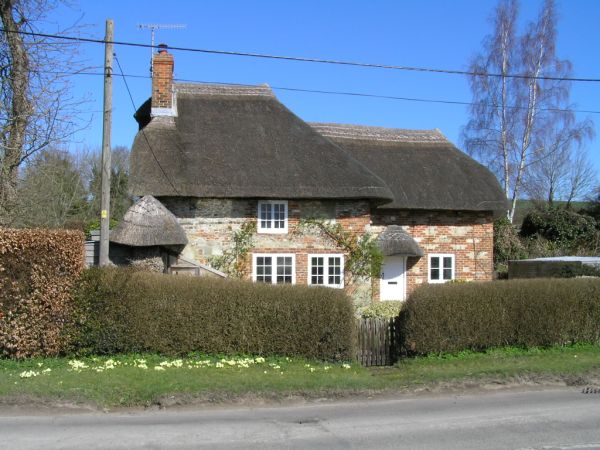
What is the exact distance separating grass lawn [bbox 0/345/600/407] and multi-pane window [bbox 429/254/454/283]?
34.8 ft

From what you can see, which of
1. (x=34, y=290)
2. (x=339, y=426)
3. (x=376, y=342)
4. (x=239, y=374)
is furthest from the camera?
(x=376, y=342)

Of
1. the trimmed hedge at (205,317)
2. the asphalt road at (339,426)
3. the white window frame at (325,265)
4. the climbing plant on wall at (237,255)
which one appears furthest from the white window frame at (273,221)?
the asphalt road at (339,426)

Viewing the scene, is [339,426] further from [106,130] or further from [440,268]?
[440,268]

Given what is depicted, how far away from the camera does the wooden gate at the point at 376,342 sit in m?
12.7

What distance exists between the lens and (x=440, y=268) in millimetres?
23531

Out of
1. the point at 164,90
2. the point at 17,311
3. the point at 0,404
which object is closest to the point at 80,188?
the point at 164,90

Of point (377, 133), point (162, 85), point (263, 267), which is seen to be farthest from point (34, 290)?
point (377, 133)

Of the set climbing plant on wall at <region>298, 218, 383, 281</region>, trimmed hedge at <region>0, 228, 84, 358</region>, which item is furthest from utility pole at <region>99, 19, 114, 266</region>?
climbing plant on wall at <region>298, 218, 383, 281</region>

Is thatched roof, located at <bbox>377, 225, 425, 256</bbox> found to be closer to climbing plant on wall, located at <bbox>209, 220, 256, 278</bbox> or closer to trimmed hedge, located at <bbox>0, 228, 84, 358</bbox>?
climbing plant on wall, located at <bbox>209, 220, 256, 278</bbox>

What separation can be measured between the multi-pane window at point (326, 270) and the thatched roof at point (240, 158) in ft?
7.13

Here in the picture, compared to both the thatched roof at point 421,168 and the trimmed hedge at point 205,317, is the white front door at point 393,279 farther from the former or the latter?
the trimmed hedge at point 205,317

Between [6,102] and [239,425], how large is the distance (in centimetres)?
1279

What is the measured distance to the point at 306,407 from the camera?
911cm

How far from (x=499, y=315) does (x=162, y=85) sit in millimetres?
14330
